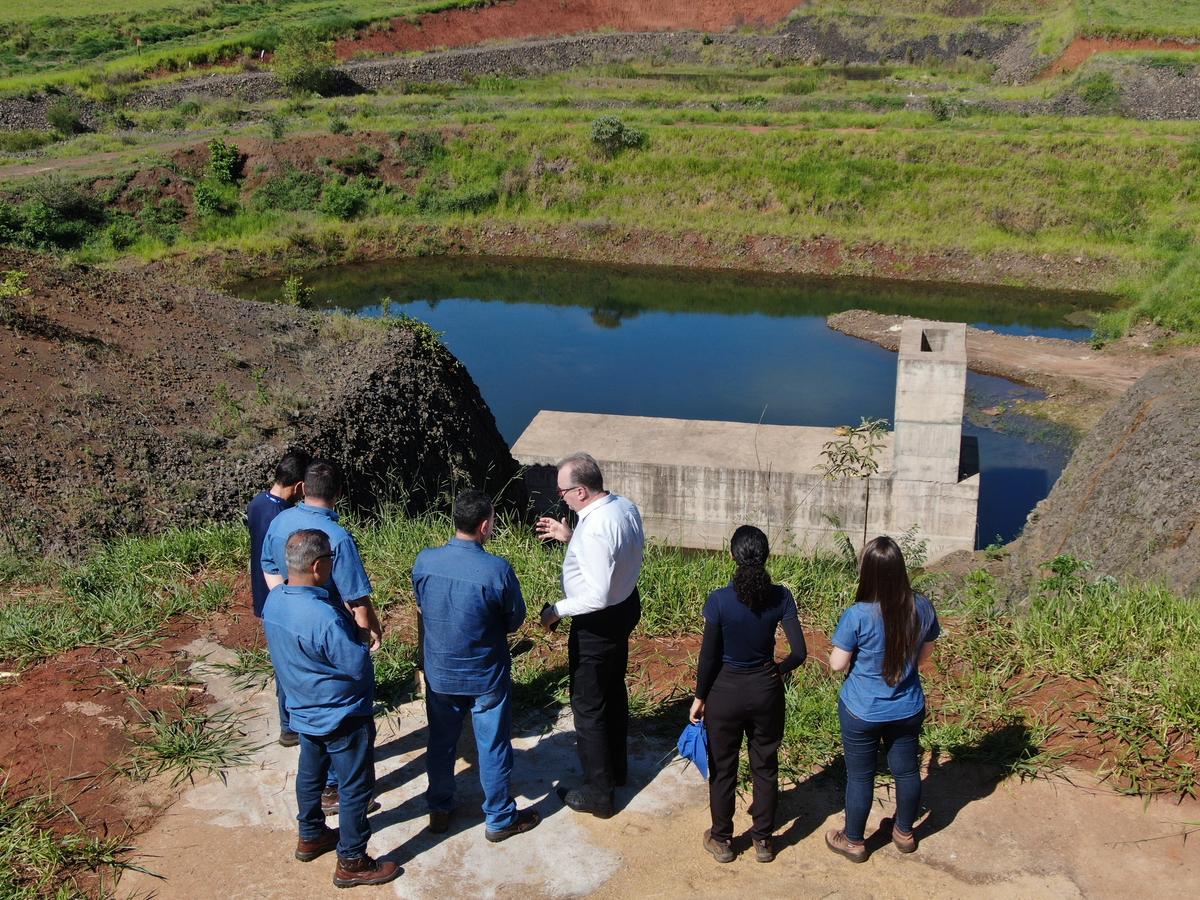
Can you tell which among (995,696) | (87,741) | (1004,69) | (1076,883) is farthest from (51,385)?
(1004,69)

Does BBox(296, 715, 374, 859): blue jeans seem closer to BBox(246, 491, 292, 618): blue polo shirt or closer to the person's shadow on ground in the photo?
BBox(246, 491, 292, 618): blue polo shirt

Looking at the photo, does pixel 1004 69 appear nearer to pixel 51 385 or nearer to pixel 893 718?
pixel 51 385

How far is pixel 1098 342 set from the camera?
2378 centimetres

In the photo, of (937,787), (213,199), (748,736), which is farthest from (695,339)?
(748,736)

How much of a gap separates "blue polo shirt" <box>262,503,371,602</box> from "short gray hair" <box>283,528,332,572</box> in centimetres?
35

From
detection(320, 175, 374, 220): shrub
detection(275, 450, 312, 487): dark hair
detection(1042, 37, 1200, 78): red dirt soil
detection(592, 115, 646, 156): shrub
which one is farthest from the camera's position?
detection(1042, 37, 1200, 78): red dirt soil

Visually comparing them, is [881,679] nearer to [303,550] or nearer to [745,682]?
[745,682]

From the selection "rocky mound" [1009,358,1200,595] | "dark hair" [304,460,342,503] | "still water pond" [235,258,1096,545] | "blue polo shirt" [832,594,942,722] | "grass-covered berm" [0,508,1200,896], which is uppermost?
"dark hair" [304,460,342,503]

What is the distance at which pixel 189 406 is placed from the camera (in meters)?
11.5

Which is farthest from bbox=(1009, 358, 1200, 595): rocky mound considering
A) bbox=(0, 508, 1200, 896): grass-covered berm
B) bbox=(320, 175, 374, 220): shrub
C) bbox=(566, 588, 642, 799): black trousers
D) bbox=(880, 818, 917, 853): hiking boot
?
bbox=(320, 175, 374, 220): shrub

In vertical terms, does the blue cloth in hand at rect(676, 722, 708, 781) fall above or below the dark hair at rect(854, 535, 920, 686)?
below

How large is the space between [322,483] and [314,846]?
160 centimetres

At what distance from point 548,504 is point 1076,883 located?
1167 cm

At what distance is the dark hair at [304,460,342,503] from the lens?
4.93 meters
